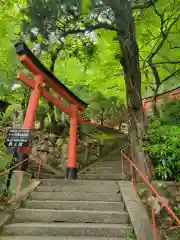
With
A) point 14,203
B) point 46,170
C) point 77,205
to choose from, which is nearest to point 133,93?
point 77,205

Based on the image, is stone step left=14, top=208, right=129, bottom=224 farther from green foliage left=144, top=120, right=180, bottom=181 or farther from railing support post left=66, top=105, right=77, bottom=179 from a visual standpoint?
railing support post left=66, top=105, right=77, bottom=179

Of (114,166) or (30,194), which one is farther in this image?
(114,166)

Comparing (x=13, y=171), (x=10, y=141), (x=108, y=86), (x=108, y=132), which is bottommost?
(x=13, y=171)

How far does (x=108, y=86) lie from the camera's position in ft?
37.4

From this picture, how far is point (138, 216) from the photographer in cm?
381

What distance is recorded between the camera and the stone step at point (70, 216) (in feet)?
13.2

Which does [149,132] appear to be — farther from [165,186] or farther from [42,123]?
[42,123]

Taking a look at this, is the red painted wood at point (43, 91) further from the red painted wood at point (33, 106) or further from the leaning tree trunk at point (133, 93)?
the leaning tree trunk at point (133, 93)

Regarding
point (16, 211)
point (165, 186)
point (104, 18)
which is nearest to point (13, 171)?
point (16, 211)

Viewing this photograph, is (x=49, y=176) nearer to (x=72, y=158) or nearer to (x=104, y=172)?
(x=72, y=158)

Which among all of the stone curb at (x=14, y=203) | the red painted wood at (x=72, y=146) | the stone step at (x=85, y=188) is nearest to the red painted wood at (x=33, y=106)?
the stone curb at (x=14, y=203)

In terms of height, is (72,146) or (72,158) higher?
(72,146)

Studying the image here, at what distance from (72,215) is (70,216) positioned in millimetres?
47

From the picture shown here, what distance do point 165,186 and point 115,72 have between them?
6325 millimetres
